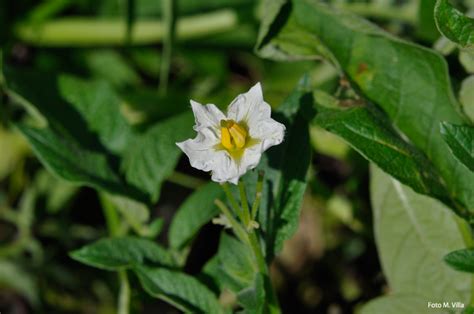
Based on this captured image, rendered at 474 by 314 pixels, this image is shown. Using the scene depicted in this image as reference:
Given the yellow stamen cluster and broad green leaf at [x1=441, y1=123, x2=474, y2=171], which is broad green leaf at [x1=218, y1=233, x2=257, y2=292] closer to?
the yellow stamen cluster

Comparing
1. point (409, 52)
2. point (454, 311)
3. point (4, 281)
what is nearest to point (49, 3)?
point (4, 281)

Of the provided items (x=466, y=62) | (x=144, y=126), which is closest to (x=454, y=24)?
(x=466, y=62)

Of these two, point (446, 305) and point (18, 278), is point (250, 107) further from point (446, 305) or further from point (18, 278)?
point (18, 278)

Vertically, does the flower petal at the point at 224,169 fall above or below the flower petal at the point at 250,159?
below

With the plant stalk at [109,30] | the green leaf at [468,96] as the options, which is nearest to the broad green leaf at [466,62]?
the green leaf at [468,96]

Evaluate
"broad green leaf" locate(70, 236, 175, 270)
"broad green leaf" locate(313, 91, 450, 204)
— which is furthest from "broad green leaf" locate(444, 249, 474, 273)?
"broad green leaf" locate(70, 236, 175, 270)

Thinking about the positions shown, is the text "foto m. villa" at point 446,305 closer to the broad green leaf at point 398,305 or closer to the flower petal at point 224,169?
the broad green leaf at point 398,305
